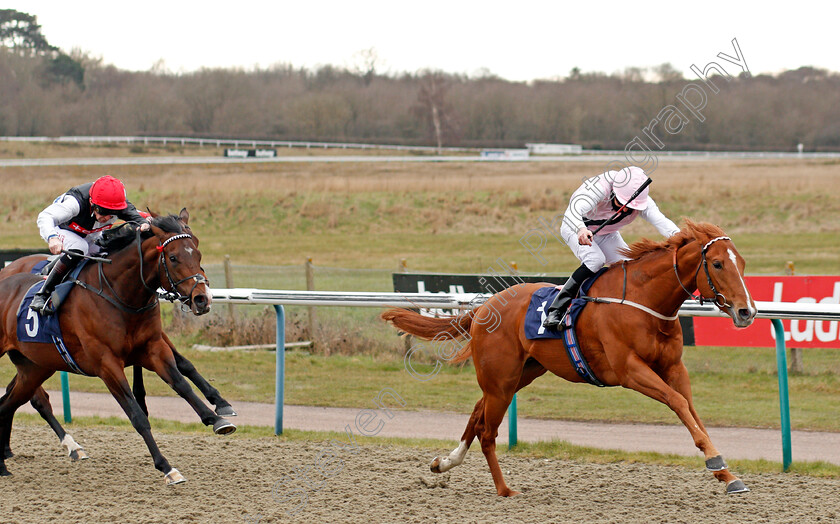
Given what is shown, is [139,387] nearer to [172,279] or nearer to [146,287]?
[146,287]

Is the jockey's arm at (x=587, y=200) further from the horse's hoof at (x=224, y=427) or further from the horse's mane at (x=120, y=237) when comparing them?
the horse's mane at (x=120, y=237)

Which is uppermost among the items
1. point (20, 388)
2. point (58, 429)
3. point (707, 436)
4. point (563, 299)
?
point (563, 299)

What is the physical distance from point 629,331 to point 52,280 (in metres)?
3.59

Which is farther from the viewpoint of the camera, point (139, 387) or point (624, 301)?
point (139, 387)

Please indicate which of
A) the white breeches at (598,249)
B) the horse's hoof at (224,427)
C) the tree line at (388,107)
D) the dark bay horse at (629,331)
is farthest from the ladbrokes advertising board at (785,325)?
the tree line at (388,107)

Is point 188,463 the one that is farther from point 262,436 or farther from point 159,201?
point 159,201

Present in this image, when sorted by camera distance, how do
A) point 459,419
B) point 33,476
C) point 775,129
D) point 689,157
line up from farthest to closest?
point 775,129, point 689,157, point 459,419, point 33,476

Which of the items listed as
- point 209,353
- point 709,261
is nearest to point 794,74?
point 209,353

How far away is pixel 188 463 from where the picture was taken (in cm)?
580

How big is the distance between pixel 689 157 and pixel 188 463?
1546 inches

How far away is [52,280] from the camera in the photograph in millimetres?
5672

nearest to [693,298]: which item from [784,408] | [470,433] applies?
[784,408]

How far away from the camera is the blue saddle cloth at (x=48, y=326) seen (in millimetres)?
5531

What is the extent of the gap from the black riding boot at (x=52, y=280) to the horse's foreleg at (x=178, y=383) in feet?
2.31
